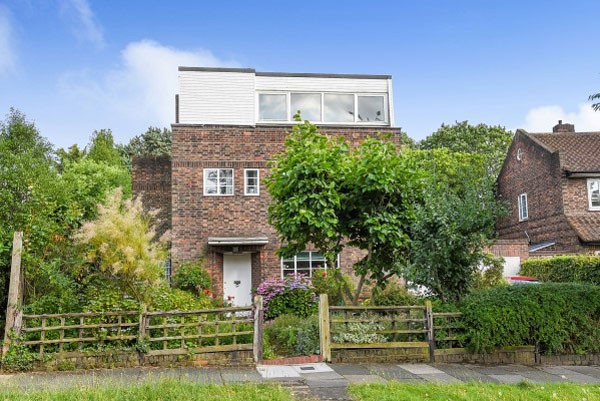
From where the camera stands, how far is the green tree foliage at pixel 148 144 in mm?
44406

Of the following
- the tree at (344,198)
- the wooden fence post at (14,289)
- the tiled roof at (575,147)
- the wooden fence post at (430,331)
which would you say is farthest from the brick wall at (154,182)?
the tiled roof at (575,147)

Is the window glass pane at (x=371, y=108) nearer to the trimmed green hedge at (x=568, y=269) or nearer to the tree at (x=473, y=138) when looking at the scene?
the trimmed green hedge at (x=568, y=269)

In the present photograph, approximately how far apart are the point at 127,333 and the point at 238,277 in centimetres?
840

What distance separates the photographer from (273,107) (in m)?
19.1

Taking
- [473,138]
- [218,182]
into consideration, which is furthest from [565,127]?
[218,182]

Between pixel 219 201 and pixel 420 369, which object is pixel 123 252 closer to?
pixel 420 369

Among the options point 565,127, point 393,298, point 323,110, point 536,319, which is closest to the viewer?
point 536,319

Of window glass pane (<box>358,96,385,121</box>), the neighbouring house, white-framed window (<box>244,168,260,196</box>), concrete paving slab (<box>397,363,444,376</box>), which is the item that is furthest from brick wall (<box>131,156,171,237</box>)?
concrete paving slab (<box>397,363,444,376</box>)

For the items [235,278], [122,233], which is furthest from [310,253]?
[122,233]

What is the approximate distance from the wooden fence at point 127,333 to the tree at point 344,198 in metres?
2.37

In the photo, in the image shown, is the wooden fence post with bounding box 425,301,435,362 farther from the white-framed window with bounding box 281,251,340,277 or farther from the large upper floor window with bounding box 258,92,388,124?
the large upper floor window with bounding box 258,92,388,124

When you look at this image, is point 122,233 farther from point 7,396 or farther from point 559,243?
point 559,243

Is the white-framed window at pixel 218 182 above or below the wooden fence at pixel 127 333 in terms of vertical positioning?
above

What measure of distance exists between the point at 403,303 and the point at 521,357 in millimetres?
3685
